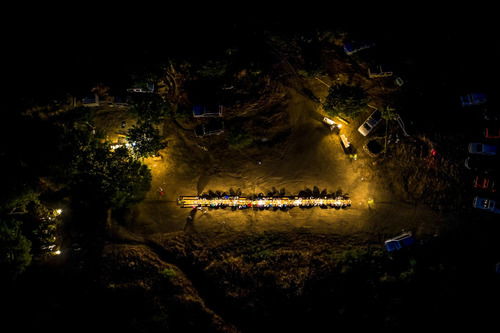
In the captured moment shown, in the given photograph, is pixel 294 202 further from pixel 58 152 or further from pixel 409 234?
pixel 58 152

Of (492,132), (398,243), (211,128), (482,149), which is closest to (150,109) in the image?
(211,128)

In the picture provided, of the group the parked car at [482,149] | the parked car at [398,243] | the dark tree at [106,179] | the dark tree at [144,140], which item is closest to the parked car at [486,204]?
the parked car at [482,149]

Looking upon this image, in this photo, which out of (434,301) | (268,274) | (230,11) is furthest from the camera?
(230,11)

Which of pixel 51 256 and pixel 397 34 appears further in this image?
pixel 397 34

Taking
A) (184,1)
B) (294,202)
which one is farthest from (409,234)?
(184,1)

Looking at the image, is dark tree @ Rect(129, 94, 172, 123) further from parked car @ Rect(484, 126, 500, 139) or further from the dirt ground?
parked car @ Rect(484, 126, 500, 139)

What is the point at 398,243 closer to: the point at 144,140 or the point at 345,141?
the point at 345,141
